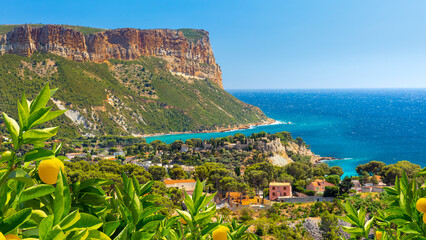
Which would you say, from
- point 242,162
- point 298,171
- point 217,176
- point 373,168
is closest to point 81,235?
point 217,176

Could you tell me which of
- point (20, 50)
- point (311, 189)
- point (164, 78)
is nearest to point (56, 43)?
point (20, 50)

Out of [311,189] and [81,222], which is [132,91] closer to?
[311,189]

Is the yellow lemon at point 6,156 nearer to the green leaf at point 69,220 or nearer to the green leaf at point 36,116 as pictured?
the green leaf at point 36,116

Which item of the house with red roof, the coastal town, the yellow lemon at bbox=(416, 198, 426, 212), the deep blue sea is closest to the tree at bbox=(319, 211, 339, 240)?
the coastal town

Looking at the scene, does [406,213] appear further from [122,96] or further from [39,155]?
[122,96]

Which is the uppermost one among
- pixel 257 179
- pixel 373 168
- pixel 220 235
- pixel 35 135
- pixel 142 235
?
pixel 35 135

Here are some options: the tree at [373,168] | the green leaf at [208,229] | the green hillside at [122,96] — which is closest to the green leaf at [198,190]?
the green leaf at [208,229]
